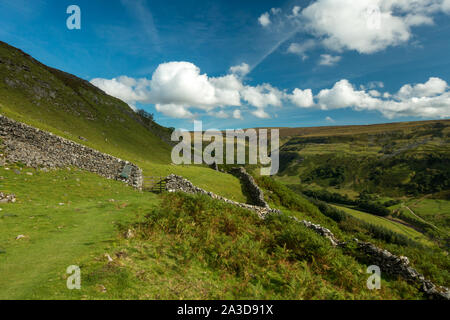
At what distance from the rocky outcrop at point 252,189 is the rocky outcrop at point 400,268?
14.6 meters

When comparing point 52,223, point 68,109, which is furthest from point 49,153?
point 68,109

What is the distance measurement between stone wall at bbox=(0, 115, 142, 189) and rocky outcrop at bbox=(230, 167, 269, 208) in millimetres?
15285

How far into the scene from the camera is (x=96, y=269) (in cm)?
767

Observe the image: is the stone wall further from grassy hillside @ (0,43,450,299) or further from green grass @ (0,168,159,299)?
green grass @ (0,168,159,299)

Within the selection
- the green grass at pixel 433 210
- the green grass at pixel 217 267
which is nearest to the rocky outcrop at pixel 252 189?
the green grass at pixel 217 267

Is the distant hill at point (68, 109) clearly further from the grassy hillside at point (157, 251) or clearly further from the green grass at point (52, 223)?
the grassy hillside at point (157, 251)

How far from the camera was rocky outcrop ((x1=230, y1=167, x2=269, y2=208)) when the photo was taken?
2831cm

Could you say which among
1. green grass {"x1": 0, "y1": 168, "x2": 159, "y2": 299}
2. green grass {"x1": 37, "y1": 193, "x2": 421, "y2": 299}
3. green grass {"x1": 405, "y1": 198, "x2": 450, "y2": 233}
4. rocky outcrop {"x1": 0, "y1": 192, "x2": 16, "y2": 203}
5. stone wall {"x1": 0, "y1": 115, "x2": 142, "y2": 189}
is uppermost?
stone wall {"x1": 0, "y1": 115, "x2": 142, "y2": 189}

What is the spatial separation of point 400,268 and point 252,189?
21.7 m

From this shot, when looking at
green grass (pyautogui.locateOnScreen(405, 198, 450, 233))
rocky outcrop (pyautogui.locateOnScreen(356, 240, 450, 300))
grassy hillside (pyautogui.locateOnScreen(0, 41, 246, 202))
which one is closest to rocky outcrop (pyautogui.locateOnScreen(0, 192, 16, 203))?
grassy hillside (pyautogui.locateOnScreen(0, 41, 246, 202))

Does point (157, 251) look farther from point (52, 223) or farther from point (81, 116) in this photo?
point (81, 116)

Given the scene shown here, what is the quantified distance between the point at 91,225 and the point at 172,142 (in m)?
86.6

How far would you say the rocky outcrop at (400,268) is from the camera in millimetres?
9263

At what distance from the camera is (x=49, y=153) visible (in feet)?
72.5
